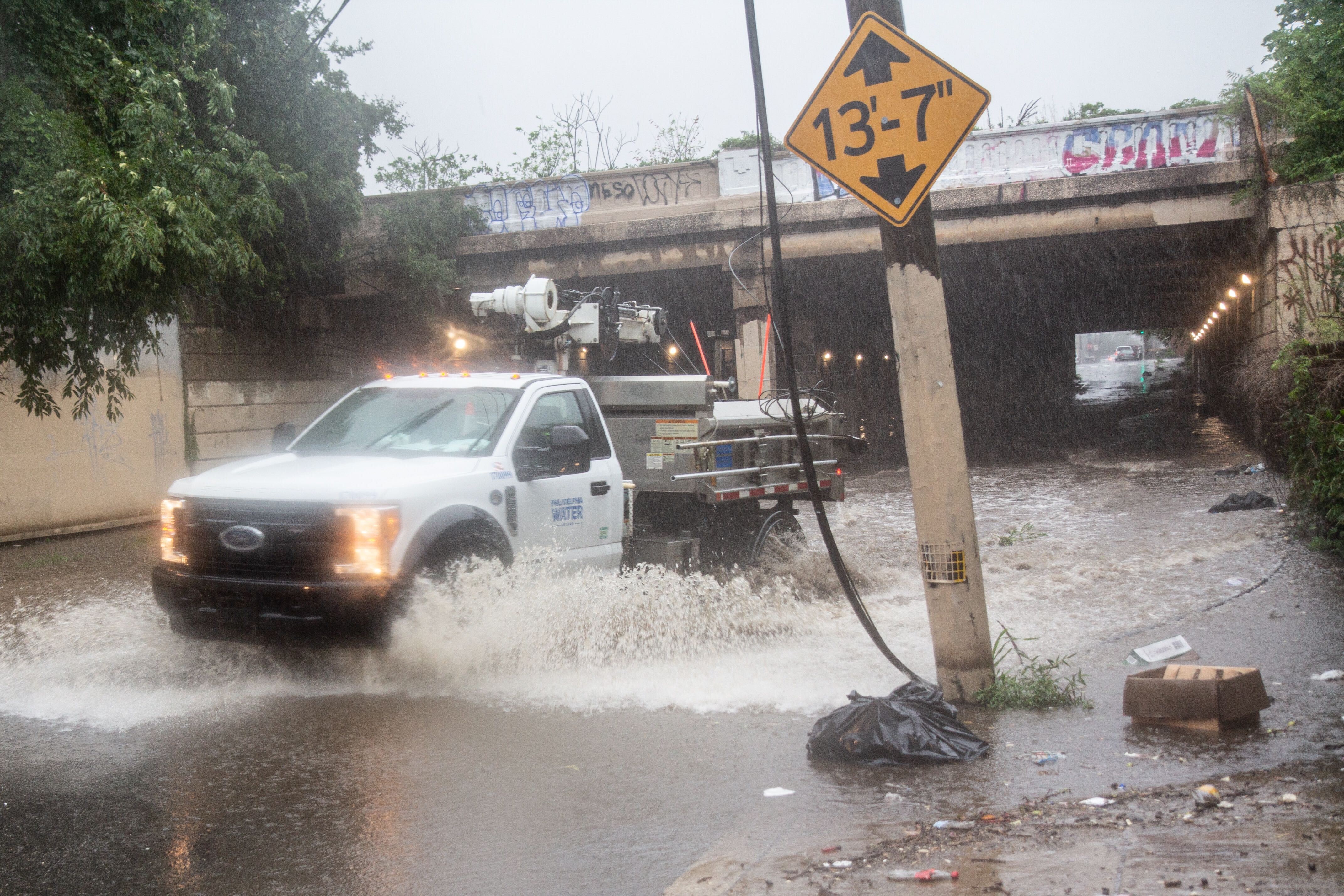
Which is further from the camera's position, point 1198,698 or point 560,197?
point 560,197

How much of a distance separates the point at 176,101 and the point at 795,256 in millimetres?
9892

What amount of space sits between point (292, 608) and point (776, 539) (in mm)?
4937

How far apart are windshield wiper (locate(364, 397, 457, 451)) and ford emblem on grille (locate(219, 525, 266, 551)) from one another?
48.3 inches

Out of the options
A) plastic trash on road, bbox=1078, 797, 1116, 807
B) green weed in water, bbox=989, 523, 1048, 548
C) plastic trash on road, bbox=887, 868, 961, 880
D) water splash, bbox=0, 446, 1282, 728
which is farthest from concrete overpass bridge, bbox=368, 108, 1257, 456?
plastic trash on road, bbox=887, 868, 961, 880

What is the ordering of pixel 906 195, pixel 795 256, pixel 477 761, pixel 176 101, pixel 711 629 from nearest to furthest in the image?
1. pixel 477 761
2. pixel 906 195
3. pixel 711 629
4. pixel 176 101
5. pixel 795 256

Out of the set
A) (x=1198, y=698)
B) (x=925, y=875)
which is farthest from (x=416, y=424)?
(x=1198, y=698)

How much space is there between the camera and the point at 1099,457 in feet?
72.2

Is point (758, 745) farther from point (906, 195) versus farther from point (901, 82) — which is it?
point (901, 82)

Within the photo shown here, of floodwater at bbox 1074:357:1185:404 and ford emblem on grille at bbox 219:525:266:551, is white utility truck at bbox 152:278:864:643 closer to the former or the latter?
ford emblem on grille at bbox 219:525:266:551

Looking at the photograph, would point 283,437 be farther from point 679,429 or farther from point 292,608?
point 679,429

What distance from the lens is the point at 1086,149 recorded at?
17.3 metres

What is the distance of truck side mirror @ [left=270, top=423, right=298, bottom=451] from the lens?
25.0 feet

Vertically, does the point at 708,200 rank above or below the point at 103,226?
above

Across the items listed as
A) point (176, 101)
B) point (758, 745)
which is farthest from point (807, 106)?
point (176, 101)
